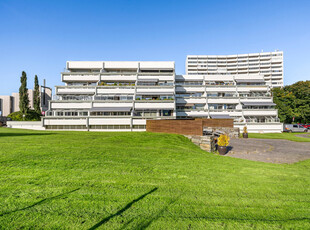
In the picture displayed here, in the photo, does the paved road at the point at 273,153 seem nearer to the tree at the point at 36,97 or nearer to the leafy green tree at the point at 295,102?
the leafy green tree at the point at 295,102

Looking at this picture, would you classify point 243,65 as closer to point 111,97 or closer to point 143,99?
point 143,99

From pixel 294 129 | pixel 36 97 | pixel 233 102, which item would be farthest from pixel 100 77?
pixel 294 129

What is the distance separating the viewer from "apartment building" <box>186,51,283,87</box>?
93.4 meters

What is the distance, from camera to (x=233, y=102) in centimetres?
4031

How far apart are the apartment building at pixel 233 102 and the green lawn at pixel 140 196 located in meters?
33.6

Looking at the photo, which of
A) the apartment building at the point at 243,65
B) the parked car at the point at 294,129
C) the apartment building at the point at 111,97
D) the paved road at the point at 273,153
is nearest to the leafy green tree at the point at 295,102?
the parked car at the point at 294,129

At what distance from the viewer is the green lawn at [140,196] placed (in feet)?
9.39

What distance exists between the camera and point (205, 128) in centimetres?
2419

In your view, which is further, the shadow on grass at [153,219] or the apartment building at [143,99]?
the apartment building at [143,99]

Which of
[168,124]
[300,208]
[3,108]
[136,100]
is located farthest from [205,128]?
[3,108]

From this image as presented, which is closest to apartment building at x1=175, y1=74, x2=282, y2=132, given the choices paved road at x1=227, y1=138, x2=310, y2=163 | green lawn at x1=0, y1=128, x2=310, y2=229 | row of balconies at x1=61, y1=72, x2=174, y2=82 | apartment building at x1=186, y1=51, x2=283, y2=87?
row of balconies at x1=61, y1=72, x2=174, y2=82

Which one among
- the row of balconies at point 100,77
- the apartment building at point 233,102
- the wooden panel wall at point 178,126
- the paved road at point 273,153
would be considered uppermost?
the row of balconies at point 100,77

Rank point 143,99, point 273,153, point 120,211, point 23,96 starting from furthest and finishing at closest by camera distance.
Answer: point 23,96 < point 143,99 < point 273,153 < point 120,211

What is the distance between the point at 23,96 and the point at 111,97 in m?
29.1
